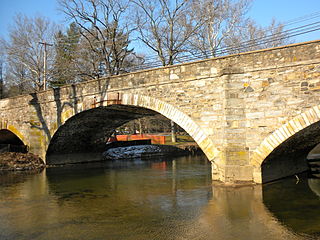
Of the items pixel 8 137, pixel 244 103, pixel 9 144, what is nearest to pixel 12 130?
pixel 9 144

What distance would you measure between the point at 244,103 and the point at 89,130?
32.8 ft

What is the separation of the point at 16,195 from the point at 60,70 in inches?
721

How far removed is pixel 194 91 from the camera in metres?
9.96

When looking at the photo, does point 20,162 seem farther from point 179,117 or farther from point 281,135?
point 281,135

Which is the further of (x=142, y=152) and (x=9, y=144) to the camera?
(x=142, y=152)

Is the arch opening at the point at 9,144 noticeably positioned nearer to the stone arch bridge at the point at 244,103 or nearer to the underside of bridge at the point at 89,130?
the underside of bridge at the point at 89,130

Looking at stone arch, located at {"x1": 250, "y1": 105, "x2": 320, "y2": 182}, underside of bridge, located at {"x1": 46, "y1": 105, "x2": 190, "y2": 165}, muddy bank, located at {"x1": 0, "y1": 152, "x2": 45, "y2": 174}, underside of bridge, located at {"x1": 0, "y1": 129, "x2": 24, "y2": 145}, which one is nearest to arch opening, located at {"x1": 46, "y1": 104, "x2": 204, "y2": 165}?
underside of bridge, located at {"x1": 46, "y1": 105, "x2": 190, "y2": 165}

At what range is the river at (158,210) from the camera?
18.2 feet

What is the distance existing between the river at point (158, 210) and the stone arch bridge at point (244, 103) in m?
0.89

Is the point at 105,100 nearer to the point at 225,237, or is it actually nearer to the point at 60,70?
the point at 225,237

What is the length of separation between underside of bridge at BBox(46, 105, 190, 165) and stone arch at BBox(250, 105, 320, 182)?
5806 millimetres

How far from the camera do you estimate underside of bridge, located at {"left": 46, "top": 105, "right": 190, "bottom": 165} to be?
1414 cm

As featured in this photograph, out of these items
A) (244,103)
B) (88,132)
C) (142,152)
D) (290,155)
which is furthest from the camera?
(142,152)

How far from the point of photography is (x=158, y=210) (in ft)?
23.5
